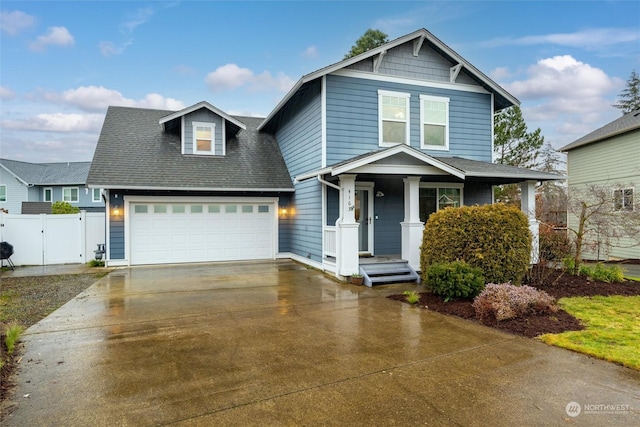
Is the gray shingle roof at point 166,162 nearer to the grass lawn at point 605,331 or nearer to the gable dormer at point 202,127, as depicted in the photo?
the gable dormer at point 202,127

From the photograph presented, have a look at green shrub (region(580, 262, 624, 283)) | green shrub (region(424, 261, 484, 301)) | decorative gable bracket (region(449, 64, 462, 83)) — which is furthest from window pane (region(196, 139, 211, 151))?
green shrub (region(580, 262, 624, 283))

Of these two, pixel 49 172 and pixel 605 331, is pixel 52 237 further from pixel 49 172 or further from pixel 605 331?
pixel 49 172

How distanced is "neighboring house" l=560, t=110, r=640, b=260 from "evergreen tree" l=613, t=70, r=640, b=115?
1829 centimetres

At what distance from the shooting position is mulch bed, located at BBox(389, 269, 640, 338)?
16.0ft

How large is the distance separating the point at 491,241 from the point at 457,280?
44.7 inches

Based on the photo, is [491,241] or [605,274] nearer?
[491,241]

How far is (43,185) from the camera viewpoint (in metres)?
26.8

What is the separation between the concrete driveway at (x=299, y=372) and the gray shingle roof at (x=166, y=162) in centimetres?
556

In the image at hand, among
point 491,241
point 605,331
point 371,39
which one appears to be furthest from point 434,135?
point 371,39

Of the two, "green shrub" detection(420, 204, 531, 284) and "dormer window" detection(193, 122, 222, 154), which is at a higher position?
"dormer window" detection(193, 122, 222, 154)

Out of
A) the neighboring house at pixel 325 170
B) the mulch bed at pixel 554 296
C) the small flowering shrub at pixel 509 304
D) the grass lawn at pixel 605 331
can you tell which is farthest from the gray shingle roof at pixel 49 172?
the grass lawn at pixel 605 331

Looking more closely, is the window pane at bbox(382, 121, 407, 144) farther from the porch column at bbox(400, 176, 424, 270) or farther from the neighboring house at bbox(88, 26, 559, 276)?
the porch column at bbox(400, 176, 424, 270)

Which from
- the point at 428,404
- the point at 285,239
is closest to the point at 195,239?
the point at 285,239

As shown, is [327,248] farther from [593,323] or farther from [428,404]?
[428,404]
